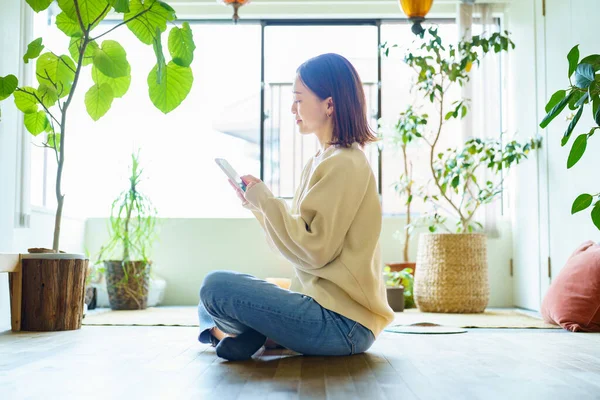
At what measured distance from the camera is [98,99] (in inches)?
131

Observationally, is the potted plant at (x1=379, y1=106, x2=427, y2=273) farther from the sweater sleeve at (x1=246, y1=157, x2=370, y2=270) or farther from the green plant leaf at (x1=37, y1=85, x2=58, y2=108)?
the sweater sleeve at (x1=246, y1=157, x2=370, y2=270)

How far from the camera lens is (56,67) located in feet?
10.8

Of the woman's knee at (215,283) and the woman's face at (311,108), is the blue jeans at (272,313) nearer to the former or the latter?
the woman's knee at (215,283)

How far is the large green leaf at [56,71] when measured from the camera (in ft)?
10.7

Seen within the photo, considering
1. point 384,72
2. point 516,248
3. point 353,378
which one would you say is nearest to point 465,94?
point 384,72

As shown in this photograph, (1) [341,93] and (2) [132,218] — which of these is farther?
(2) [132,218]

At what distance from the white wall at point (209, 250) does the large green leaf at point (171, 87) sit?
2.25m

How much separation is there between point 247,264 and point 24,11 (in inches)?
88.3

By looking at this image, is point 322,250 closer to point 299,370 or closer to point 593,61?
point 299,370

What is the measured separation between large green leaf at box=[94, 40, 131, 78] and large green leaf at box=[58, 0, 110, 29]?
14cm

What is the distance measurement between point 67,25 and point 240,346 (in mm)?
1793

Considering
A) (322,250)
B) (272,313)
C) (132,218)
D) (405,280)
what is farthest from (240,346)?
(132,218)

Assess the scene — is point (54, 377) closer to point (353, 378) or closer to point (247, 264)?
point (353, 378)

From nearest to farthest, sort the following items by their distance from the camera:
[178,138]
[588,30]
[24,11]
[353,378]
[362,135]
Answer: [353,378], [362,135], [588,30], [24,11], [178,138]
